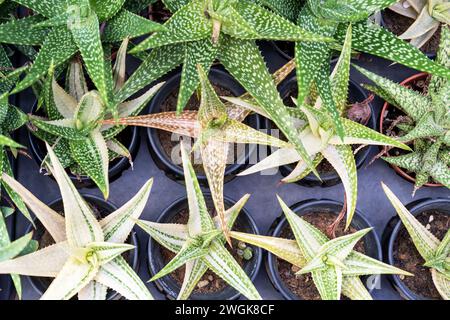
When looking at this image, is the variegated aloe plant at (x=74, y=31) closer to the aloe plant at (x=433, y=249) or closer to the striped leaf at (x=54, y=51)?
the striped leaf at (x=54, y=51)

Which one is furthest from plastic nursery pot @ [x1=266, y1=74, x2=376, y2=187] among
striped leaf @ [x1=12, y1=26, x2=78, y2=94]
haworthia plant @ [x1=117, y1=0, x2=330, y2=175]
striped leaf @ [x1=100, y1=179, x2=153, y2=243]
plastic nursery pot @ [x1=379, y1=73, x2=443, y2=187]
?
striped leaf @ [x1=12, y1=26, x2=78, y2=94]

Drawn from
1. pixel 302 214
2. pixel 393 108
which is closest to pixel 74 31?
pixel 302 214

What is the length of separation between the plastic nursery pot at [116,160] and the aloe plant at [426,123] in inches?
20.5

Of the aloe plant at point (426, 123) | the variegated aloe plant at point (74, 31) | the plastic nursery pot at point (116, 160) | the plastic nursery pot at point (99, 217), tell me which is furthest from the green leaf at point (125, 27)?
the aloe plant at point (426, 123)

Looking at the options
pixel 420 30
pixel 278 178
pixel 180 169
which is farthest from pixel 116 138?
pixel 420 30

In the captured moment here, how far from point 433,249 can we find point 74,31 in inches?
32.2

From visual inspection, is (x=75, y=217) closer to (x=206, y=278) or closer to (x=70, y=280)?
(x=70, y=280)

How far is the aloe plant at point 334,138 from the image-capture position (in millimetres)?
928

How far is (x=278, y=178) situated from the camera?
3.84ft

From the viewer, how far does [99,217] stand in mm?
1094

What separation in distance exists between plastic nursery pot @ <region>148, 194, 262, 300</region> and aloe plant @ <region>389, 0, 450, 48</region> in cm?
52

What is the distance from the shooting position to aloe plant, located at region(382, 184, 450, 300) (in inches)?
39.3

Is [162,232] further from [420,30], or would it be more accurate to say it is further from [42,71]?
[420,30]

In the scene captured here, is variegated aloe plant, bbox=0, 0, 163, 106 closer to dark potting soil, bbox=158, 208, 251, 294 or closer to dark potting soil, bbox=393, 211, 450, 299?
dark potting soil, bbox=158, 208, 251, 294
